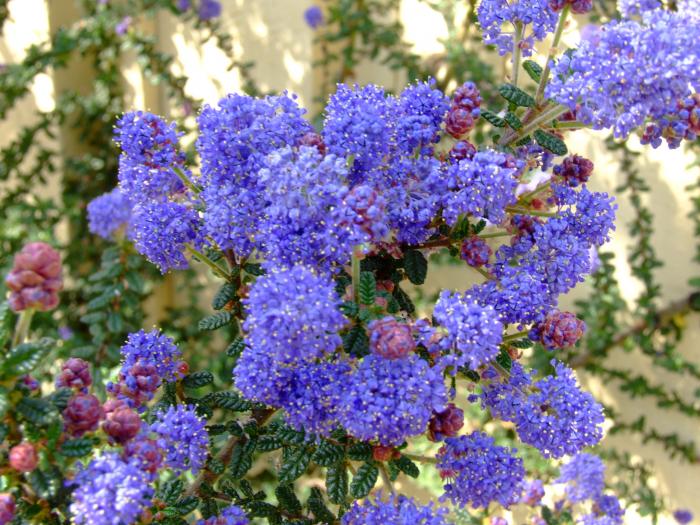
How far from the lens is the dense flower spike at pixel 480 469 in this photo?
1.23 m

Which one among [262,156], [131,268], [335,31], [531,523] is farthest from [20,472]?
[335,31]

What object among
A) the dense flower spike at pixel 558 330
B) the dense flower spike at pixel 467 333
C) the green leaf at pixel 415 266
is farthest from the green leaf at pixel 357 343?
the dense flower spike at pixel 558 330

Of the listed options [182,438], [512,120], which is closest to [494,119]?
[512,120]

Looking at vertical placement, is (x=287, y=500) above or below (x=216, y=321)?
below

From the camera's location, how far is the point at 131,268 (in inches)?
103

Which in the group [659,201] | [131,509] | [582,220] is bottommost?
[131,509]

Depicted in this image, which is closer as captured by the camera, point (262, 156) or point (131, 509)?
point (131, 509)

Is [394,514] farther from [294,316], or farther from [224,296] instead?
[224,296]

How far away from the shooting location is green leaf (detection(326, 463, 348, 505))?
4.18 feet

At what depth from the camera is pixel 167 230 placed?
131 centimetres

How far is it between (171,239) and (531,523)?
1110 mm

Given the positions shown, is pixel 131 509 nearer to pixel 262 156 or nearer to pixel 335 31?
pixel 262 156

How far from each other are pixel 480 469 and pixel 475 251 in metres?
0.37

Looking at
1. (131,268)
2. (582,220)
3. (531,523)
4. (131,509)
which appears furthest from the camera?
(131,268)
